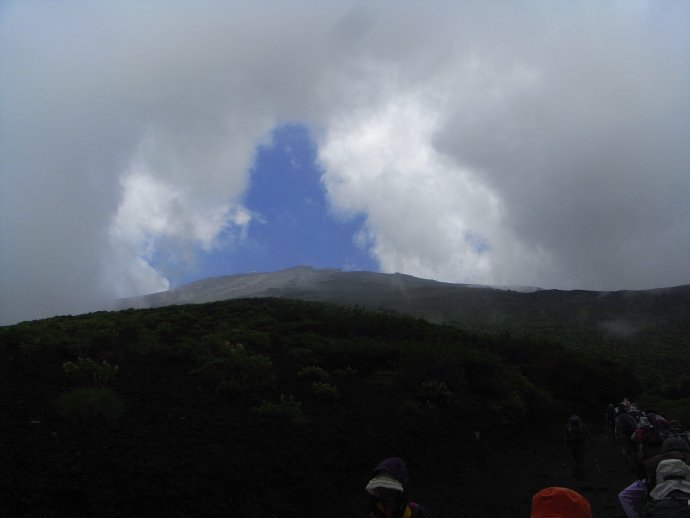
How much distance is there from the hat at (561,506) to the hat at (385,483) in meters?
0.99

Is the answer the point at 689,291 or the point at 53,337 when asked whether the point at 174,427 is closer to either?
the point at 53,337

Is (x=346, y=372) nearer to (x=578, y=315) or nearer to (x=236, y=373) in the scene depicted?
(x=236, y=373)

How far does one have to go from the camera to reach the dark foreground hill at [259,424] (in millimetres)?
7070

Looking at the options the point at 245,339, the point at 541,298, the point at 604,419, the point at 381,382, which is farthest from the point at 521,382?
the point at 541,298

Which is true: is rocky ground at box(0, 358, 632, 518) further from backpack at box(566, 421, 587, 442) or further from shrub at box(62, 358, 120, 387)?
backpack at box(566, 421, 587, 442)

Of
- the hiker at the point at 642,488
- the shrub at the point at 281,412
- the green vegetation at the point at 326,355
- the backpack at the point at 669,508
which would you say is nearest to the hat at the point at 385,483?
the backpack at the point at 669,508

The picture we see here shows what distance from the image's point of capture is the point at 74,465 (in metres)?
6.97

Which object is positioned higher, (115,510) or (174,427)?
(174,427)

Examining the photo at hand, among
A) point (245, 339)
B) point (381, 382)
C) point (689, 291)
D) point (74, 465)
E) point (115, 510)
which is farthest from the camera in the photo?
point (689, 291)

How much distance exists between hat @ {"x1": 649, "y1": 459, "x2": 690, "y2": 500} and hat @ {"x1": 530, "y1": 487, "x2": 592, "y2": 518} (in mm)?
926

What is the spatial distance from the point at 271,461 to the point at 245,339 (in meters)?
10.5

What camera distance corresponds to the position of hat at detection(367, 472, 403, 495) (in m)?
3.91

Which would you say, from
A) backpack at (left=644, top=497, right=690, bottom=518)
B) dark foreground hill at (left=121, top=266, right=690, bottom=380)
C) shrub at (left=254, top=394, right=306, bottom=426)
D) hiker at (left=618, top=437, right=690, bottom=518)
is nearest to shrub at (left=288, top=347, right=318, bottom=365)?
shrub at (left=254, top=394, right=306, bottom=426)

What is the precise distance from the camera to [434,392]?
49.5ft
